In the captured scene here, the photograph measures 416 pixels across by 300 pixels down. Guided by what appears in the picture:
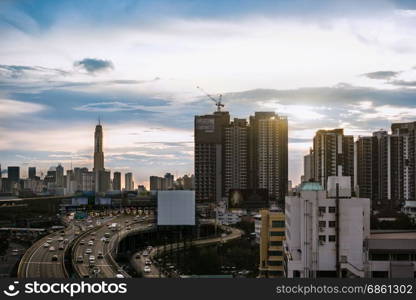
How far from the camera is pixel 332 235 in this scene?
296 inches

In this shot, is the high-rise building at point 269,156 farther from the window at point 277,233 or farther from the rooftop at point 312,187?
the rooftop at point 312,187

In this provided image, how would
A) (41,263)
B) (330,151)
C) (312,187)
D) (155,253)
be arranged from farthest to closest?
(330,151) → (155,253) → (41,263) → (312,187)

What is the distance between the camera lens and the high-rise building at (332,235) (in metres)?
7.47

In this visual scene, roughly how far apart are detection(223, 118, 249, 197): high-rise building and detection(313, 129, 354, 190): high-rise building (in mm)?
8175

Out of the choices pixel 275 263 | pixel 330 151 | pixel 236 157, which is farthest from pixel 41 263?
pixel 236 157

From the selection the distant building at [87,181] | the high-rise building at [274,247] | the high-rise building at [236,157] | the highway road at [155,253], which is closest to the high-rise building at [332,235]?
the high-rise building at [274,247]

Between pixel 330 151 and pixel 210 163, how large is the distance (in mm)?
10918

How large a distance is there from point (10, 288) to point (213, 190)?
2999 centimetres

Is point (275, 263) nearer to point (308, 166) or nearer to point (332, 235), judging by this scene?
point (332, 235)

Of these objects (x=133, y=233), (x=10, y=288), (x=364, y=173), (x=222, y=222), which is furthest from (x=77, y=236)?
(x=10, y=288)

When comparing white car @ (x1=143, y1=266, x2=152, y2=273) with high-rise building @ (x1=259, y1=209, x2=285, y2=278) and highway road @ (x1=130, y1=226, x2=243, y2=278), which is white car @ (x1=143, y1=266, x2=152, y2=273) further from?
high-rise building @ (x1=259, y1=209, x2=285, y2=278)

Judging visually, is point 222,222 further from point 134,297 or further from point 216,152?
point 134,297

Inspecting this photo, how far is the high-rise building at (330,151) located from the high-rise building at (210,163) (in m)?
9.23

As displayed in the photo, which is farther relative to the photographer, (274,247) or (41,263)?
(41,263)
